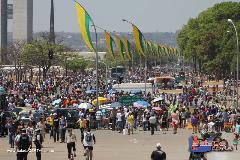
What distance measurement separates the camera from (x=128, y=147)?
33844mm

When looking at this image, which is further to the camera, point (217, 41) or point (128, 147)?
point (217, 41)

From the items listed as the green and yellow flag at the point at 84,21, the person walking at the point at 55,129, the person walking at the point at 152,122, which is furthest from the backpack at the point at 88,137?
the green and yellow flag at the point at 84,21

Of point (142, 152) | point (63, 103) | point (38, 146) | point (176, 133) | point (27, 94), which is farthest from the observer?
point (27, 94)

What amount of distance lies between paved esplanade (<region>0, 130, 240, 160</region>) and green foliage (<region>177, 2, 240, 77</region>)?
55568mm

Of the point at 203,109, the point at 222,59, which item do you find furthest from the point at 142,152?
the point at 222,59

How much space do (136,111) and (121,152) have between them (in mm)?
12765

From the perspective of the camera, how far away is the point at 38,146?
2756 cm

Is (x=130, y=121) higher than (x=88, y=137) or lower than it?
lower

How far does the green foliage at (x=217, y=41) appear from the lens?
106 metres

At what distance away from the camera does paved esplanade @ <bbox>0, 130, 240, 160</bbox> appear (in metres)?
29.7

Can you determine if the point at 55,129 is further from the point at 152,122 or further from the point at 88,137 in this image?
the point at 88,137

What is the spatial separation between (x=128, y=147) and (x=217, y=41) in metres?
84.0

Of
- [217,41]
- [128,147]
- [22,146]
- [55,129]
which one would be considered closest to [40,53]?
[217,41]

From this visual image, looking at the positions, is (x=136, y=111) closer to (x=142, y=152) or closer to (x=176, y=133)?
(x=176, y=133)
